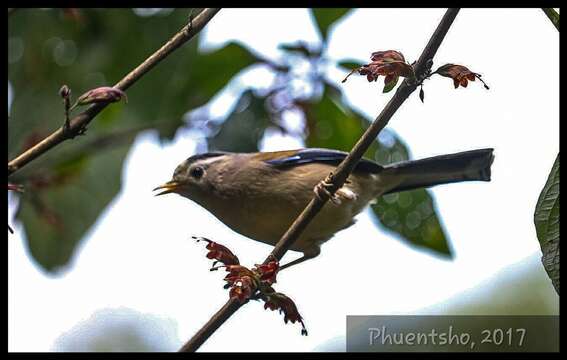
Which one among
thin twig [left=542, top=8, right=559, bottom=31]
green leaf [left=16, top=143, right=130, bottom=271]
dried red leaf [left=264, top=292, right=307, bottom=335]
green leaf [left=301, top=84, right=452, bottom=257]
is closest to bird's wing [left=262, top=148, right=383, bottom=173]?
green leaf [left=301, top=84, right=452, bottom=257]

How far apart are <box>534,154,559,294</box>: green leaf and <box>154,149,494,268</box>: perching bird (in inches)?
81.6

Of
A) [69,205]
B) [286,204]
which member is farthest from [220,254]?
[69,205]

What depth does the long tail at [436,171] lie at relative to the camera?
442 cm

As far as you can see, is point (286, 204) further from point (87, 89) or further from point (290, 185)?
point (87, 89)

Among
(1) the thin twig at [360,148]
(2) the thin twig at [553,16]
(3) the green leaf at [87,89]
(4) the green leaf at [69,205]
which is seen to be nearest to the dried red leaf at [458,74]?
(1) the thin twig at [360,148]

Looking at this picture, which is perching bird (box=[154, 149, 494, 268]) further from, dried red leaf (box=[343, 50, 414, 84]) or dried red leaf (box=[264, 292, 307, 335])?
dried red leaf (box=[343, 50, 414, 84])

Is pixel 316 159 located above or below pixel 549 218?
above

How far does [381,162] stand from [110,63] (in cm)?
171

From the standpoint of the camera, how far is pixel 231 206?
4.90 meters

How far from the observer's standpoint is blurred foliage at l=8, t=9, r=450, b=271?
4.57 metres

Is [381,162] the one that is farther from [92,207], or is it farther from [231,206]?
[92,207]

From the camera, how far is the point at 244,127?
15.4 ft

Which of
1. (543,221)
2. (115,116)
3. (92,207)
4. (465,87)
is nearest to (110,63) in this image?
(115,116)

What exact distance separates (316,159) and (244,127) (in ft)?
1.66
